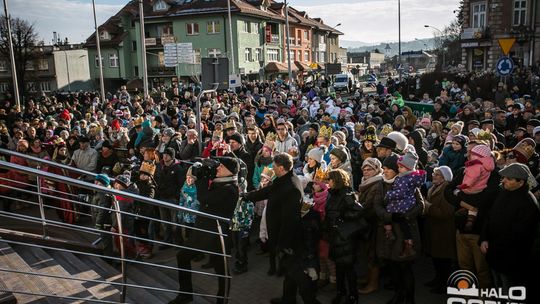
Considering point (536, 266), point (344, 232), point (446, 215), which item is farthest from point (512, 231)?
point (344, 232)

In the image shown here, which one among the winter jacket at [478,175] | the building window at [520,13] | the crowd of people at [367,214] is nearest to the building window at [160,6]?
the building window at [520,13]

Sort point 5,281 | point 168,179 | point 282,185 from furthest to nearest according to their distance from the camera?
point 168,179
point 282,185
point 5,281

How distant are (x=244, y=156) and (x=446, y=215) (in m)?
4.07

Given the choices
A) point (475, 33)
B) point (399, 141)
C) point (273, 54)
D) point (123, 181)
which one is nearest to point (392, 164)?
point (399, 141)

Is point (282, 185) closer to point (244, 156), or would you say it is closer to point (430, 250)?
point (430, 250)

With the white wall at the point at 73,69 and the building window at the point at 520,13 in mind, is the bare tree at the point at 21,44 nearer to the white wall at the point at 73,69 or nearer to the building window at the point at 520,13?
the white wall at the point at 73,69

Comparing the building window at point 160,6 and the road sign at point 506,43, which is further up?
the building window at point 160,6

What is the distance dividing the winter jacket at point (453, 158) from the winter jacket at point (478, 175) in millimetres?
2124

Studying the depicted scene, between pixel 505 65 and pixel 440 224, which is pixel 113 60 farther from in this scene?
pixel 440 224

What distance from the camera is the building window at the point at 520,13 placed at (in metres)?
40.2

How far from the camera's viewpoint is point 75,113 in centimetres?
1769

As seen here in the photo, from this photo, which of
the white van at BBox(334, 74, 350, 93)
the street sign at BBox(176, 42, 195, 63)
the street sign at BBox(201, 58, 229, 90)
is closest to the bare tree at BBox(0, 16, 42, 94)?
the street sign at BBox(176, 42, 195, 63)

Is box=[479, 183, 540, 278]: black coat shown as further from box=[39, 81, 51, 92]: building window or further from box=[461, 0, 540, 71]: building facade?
box=[39, 81, 51, 92]: building window

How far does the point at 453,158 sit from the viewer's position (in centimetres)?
757
